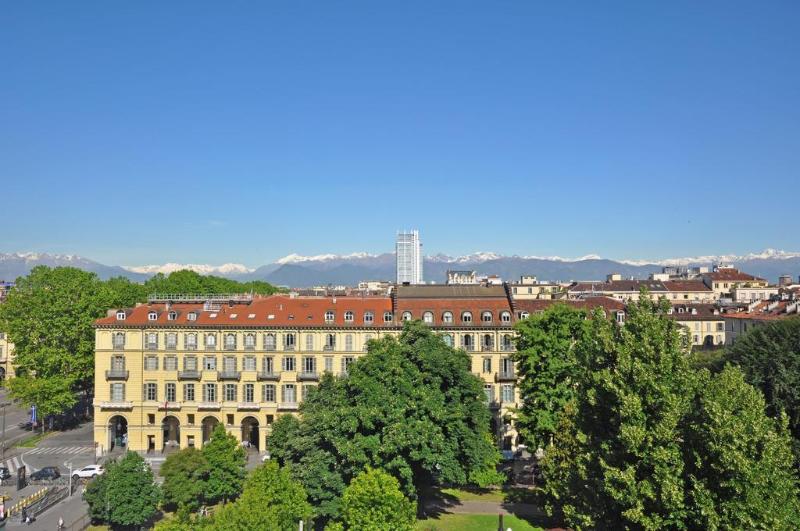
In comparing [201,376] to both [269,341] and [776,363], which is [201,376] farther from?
[776,363]

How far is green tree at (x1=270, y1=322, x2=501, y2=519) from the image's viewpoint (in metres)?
46.1

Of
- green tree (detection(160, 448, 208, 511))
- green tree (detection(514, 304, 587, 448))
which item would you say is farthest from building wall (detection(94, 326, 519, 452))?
green tree (detection(160, 448, 208, 511))

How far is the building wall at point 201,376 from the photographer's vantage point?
243 feet

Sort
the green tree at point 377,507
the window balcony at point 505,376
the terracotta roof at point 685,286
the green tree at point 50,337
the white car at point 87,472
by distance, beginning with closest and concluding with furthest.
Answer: the green tree at point 377,507 < the white car at point 87,472 < the window balcony at point 505,376 < the green tree at point 50,337 < the terracotta roof at point 685,286

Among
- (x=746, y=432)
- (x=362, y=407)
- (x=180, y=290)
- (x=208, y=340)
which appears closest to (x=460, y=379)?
(x=362, y=407)

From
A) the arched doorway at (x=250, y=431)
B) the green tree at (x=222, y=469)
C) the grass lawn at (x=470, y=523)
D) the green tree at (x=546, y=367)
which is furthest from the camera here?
the arched doorway at (x=250, y=431)

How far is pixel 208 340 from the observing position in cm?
7500

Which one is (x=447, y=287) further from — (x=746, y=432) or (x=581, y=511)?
(x=746, y=432)

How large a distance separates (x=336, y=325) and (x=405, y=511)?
3694cm

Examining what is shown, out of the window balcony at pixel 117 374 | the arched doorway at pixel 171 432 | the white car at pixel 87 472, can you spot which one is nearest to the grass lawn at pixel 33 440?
the window balcony at pixel 117 374

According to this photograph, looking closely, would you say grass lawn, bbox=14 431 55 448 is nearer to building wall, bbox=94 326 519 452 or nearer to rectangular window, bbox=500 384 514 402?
building wall, bbox=94 326 519 452

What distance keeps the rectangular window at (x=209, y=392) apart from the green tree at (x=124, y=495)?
2454cm

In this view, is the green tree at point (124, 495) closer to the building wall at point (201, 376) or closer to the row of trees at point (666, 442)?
the building wall at point (201, 376)

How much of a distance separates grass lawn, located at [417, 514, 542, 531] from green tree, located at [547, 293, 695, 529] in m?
12.4
